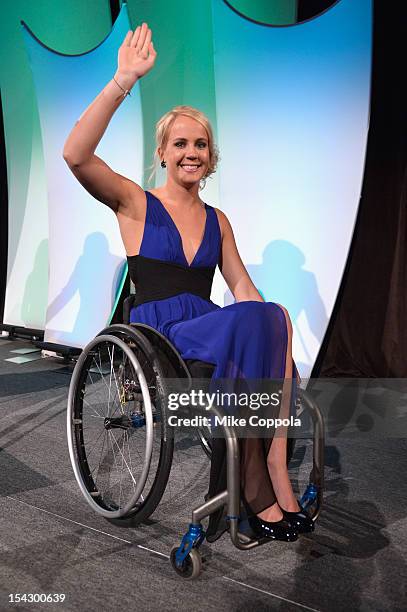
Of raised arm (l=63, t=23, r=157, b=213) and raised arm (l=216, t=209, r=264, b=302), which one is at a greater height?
raised arm (l=63, t=23, r=157, b=213)

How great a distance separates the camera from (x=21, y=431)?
2.89m

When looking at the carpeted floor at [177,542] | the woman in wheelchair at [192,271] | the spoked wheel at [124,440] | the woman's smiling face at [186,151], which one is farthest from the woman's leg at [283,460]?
the woman's smiling face at [186,151]

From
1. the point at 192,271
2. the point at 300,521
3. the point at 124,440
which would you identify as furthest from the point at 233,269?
the point at 300,521

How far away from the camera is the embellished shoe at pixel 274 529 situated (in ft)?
5.29

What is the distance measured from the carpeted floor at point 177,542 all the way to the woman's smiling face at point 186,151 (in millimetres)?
1009

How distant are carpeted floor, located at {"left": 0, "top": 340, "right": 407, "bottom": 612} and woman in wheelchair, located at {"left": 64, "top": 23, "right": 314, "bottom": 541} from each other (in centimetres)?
13

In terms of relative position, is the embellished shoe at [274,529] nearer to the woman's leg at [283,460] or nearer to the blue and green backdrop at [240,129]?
the woman's leg at [283,460]

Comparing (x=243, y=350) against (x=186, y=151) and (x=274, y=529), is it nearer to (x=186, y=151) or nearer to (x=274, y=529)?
(x=274, y=529)

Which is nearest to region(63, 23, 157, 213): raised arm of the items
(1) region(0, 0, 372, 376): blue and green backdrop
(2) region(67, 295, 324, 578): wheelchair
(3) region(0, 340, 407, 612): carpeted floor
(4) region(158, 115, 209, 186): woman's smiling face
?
(4) region(158, 115, 209, 186): woman's smiling face

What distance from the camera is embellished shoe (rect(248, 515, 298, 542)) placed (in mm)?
1611

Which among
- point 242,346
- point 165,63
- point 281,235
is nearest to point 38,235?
point 165,63

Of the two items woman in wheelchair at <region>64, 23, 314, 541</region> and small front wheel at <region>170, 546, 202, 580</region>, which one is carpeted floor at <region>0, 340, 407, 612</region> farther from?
woman in wheelchair at <region>64, 23, 314, 541</region>

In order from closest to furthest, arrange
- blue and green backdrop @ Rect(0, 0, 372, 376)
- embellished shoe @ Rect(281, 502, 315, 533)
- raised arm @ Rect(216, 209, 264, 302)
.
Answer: embellished shoe @ Rect(281, 502, 315, 533) → raised arm @ Rect(216, 209, 264, 302) → blue and green backdrop @ Rect(0, 0, 372, 376)

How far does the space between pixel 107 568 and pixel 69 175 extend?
12.1 feet
